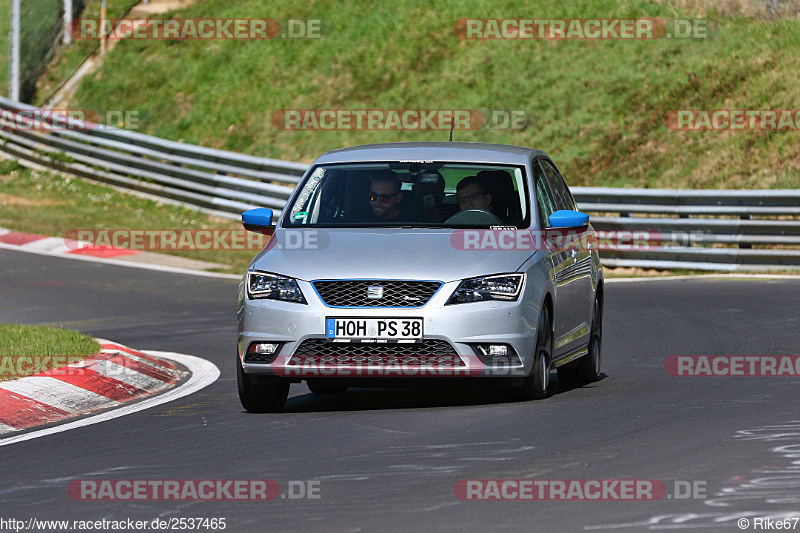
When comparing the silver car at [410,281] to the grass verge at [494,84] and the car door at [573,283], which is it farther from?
the grass verge at [494,84]

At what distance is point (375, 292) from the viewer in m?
9.02

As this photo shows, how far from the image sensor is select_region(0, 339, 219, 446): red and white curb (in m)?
9.40

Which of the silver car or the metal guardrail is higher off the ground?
the silver car

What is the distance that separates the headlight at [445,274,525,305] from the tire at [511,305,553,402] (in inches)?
12.2

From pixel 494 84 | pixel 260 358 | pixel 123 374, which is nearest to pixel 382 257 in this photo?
pixel 260 358

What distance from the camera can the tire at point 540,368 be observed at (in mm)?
9438

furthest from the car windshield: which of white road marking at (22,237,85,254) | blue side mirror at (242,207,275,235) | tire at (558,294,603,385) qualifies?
white road marking at (22,237,85,254)

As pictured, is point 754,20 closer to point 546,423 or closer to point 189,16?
point 189,16

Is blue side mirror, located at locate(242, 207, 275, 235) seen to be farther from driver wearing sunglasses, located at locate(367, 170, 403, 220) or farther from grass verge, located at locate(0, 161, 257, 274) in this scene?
grass verge, located at locate(0, 161, 257, 274)

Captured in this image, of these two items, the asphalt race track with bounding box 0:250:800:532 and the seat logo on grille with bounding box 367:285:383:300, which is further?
the seat logo on grille with bounding box 367:285:383:300

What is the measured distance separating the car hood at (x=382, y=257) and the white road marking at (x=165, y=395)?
4.38 ft

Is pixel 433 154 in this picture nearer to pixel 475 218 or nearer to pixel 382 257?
pixel 475 218

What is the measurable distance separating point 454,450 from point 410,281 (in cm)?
158

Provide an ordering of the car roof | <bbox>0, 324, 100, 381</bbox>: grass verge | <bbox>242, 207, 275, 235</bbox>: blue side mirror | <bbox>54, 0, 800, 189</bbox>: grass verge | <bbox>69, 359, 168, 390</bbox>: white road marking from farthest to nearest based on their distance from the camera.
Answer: <bbox>54, 0, 800, 189</bbox>: grass verge, <bbox>69, 359, 168, 390</bbox>: white road marking, <bbox>0, 324, 100, 381</bbox>: grass verge, the car roof, <bbox>242, 207, 275, 235</bbox>: blue side mirror
